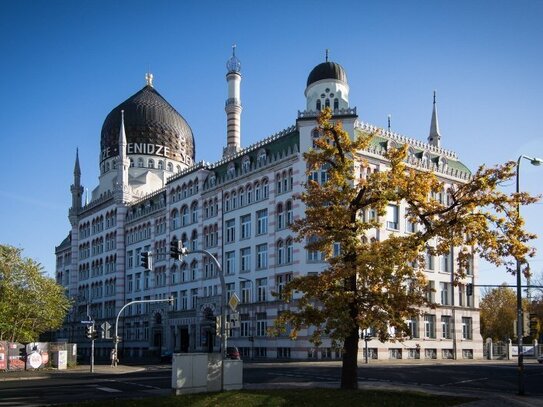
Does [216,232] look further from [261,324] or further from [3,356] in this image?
[3,356]

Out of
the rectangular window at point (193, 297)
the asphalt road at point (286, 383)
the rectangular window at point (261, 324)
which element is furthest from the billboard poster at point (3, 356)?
the rectangular window at point (193, 297)

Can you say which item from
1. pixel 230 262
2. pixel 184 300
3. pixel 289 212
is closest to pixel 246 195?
pixel 230 262

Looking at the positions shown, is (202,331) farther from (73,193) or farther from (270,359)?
(73,193)

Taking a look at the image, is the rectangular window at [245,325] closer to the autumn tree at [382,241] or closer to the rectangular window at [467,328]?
the rectangular window at [467,328]

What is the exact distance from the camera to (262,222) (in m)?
65.1

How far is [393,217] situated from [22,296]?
37003 millimetres

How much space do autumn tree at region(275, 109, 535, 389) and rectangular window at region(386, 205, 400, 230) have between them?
119 feet

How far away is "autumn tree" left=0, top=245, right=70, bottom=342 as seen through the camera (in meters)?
59.5

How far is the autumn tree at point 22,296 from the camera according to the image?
195 feet

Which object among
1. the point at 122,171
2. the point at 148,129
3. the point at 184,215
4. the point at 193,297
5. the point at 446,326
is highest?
the point at 148,129

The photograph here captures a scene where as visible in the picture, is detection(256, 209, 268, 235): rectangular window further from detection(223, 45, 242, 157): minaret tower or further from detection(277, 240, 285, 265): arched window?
detection(223, 45, 242, 157): minaret tower

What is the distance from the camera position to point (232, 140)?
8231cm

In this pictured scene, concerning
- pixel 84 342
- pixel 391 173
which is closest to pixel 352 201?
pixel 391 173

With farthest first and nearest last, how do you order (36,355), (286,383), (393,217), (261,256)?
(261,256)
(393,217)
(36,355)
(286,383)
